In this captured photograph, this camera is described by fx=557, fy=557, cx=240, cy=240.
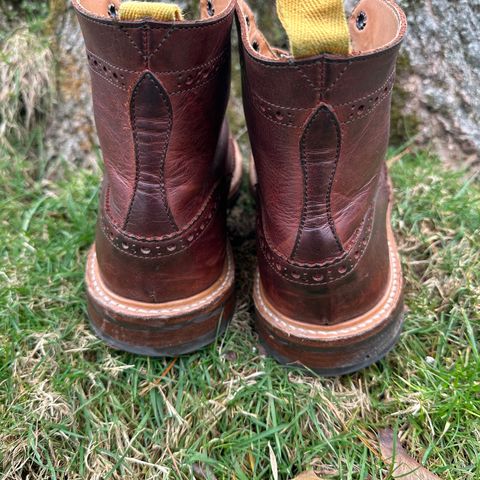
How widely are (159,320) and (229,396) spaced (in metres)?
0.24

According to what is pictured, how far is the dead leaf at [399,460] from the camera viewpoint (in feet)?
3.90

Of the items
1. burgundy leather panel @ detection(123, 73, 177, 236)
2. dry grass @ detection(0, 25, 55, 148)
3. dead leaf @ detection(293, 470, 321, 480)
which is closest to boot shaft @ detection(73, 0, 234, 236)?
burgundy leather panel @ detection(123, 73, 177, 236)

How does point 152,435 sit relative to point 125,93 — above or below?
below

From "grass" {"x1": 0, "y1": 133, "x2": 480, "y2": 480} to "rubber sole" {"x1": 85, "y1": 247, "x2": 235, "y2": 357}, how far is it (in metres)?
0.04

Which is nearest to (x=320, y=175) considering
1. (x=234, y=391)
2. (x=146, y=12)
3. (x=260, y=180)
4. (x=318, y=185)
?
(x=318, y=185)

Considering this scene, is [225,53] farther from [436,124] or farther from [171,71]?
[436,124]

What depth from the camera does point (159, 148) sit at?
1.17 meters

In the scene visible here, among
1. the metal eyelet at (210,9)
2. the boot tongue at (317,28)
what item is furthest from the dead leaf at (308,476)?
the metal eyelet at (210,9)

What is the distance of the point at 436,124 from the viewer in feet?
6.57

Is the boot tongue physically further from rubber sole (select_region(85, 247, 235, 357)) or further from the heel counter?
rubber sole (select_region(85, 247, 235, 357))

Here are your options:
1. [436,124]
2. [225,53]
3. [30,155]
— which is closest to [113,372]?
[225,53]

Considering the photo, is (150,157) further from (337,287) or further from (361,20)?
(361,20)

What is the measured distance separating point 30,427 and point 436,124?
163cm

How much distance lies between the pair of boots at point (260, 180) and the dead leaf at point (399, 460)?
0.18 metres
